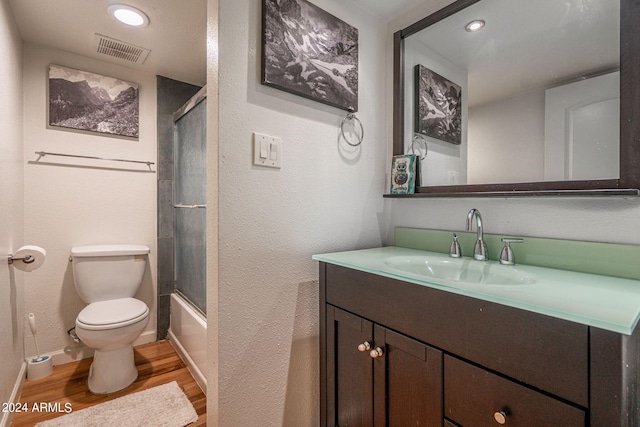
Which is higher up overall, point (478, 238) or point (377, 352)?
point (478, 238)

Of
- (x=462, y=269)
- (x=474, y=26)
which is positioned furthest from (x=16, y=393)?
(x=474, y=26)

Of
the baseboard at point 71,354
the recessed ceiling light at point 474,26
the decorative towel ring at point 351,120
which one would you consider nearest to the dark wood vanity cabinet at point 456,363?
the decorative towel ring at point 351,120

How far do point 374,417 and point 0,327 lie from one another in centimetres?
159

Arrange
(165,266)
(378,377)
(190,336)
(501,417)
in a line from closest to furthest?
(501,417) < (378,377) < (190,336) < (165,266)

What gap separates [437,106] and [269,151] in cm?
85

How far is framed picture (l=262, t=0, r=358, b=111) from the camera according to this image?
114 cm

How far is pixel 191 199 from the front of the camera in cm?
197

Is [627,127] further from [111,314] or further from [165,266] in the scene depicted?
[165,266]

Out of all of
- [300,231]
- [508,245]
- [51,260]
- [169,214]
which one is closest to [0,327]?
[51,260]

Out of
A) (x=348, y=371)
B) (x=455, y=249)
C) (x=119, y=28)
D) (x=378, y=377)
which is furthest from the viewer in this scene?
(x=119, y=28)

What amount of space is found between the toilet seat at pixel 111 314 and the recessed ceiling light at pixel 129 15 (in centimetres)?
164

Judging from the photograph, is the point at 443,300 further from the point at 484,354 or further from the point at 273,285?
the point at 273,285

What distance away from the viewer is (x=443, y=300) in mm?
824

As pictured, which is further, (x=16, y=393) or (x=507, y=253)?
(x=16, y=393)
